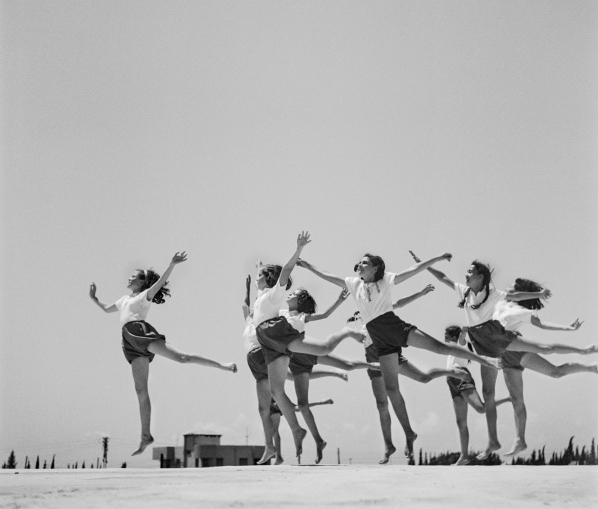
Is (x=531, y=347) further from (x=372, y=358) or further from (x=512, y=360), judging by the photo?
(x=372, y=358)

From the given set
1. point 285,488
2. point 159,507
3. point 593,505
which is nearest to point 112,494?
point 159,507

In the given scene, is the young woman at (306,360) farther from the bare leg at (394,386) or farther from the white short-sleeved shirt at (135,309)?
the white short-sleeved shirt at (135,309)

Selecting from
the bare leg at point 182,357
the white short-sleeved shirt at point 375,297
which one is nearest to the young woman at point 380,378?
the white short-sleeved shirt at point 375,297

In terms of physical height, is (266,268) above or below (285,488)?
above

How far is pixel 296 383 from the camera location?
478 inches

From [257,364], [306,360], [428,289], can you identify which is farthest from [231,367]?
[428,289]

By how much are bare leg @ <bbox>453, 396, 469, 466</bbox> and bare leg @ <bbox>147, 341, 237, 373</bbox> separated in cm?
389

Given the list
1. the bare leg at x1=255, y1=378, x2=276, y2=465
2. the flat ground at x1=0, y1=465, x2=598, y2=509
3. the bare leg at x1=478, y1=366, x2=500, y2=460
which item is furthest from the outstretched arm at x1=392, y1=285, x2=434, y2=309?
the flat ground at x1=0, y1=465, x2=598, y2=509

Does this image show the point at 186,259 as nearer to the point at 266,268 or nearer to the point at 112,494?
the point at 266,268

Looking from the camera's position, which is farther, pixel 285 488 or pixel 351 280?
pixel 351 280

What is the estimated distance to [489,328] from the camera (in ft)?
35.5

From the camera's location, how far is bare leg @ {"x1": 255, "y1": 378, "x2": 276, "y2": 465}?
1143 cm

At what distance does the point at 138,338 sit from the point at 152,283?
1170 millimetres

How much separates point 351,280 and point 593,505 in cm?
584
